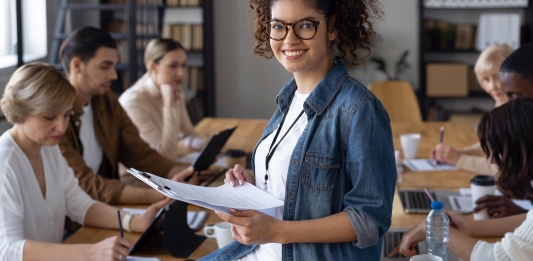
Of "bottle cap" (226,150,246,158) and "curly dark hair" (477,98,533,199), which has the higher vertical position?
"curly dark hair" (477,98,533,199)

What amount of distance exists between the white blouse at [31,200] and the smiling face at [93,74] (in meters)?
0.60

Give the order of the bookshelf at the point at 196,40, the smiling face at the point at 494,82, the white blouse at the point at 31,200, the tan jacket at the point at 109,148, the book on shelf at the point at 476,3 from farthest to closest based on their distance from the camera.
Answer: the bookshelf at the point at 196,40, the book on shelf at the point at 476,3, the smiling face at the point at 494,82, the tan jacket at the point at 109,148, the white blouse at the point at 31,200

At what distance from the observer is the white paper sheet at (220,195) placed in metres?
1.21

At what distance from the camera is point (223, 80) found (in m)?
6.50

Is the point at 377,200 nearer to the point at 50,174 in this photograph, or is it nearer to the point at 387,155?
the point at 387,155

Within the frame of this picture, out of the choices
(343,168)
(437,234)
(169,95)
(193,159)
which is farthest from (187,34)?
(343,168)

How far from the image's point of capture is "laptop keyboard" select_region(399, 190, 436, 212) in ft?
7.20

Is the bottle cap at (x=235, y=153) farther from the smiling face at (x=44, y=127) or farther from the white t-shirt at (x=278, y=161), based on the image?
the white t-shirt at (x=278, y=161)

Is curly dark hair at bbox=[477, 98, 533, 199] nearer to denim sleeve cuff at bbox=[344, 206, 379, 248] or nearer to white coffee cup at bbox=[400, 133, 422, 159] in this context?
Result: denim sleeve cuff at bbox=[344, 206, 379, 248]

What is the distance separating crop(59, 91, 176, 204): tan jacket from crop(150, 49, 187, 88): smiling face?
0.59 meters

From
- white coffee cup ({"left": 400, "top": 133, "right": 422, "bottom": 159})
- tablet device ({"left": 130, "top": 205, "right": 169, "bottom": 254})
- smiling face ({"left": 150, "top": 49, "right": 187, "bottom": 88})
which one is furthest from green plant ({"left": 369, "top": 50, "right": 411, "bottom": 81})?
tablet device ({"left": 130, "top": 205, "right": 169, "bottom": 254})

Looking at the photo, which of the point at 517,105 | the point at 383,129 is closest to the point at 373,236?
the point at 383,129

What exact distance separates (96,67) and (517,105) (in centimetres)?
171

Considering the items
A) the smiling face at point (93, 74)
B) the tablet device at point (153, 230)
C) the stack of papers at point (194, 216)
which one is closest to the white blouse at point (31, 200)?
the stack of papers at point (194, 216)
